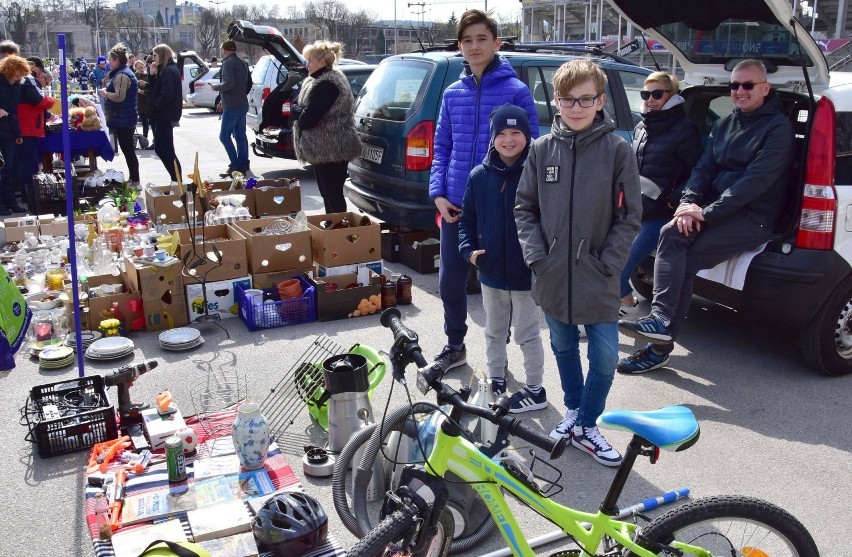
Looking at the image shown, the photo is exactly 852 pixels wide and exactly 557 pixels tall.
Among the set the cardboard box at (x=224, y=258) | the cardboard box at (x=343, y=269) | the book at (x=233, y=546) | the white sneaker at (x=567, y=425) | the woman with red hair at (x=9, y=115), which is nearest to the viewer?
the book at (x=233, y=546)

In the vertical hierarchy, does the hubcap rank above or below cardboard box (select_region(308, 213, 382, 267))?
below

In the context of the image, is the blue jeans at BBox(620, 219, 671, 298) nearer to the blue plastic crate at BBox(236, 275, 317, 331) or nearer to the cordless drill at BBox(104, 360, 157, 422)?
the blue plastic crate at BBox(236, 275, 317, 331)

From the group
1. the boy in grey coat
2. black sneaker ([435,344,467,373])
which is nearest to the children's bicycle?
the boy in grey coat

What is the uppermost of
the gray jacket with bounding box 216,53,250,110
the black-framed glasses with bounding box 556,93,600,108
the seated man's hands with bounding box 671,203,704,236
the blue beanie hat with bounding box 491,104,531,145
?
the gray jacket with bounding box 216,53,250,110

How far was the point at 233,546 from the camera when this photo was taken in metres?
2.94

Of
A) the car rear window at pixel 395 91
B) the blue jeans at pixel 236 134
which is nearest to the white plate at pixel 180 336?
the car rear window at pixel 395 91

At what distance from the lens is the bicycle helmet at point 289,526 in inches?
114

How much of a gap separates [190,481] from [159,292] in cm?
236

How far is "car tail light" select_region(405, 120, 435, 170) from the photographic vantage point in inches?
251

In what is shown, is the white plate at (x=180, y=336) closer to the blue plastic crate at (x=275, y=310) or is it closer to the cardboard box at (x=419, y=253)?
the blue plastic crate at (x=275, y=310)

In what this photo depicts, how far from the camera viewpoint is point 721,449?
3.96 m

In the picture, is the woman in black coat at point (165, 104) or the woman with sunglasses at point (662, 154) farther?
the woman in black coat at point (165, 104)

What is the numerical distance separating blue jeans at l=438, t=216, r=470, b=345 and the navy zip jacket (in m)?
0.34

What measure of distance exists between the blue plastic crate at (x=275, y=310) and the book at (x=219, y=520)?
2479mm
